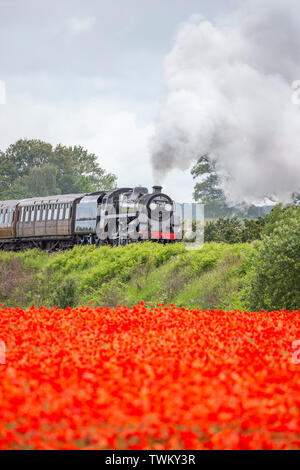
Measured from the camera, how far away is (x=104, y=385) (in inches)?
199

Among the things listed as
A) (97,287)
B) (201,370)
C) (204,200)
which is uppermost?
(204,200)

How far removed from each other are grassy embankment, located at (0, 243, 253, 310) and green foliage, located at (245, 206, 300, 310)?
240cm

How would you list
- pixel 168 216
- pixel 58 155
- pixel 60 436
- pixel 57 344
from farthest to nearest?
pixel 58 155, pixel 168 216, pixel 57 344, pixel 60 436

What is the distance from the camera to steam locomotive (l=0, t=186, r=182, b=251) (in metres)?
30.4

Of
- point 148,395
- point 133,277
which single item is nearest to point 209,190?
point 133,277

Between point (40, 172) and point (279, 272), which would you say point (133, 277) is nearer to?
point (279, 272)

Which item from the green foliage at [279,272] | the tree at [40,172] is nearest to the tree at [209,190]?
the tree at [40,172]

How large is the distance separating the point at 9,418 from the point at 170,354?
7.50 ft

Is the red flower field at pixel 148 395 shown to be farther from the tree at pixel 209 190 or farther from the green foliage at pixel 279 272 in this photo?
the tree at pixel 209 190

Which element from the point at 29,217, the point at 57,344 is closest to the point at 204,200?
the point at 29,217

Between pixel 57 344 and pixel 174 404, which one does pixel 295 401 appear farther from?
pixel 57 344

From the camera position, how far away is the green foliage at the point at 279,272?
1352 cm

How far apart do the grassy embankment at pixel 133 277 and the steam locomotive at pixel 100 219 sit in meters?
A: 2.59

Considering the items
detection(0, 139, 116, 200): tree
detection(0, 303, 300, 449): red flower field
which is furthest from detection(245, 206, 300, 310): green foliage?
detection(0, 139, 116, 200): tree
